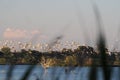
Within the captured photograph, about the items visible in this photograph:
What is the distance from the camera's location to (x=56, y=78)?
2.35 metres

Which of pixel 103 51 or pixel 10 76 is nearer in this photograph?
pixel 103 51

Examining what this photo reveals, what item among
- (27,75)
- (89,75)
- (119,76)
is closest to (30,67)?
(27,75)

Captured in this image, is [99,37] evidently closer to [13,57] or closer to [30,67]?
[30,67]

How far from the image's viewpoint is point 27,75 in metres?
1.31

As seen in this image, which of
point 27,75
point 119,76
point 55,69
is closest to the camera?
point 27,75

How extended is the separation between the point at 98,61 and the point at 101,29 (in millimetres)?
148

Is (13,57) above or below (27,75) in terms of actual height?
above

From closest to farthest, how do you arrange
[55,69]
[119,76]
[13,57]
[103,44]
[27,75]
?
[103,44] < [27,75] < [119,76] < [13,57] < [55,69]

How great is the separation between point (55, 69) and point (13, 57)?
1.34ft

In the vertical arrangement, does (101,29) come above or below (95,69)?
above

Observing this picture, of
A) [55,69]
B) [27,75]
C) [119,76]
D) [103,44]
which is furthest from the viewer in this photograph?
[55,69]

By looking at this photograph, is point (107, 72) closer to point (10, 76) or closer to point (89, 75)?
point (89, 75)

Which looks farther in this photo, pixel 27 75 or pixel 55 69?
pixel 55 69

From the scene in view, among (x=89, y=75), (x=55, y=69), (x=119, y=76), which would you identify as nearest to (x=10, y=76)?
Result: (x=89, y=75)
